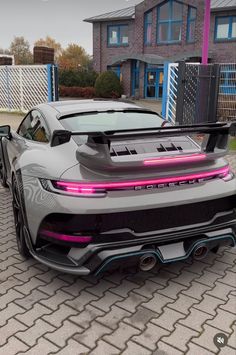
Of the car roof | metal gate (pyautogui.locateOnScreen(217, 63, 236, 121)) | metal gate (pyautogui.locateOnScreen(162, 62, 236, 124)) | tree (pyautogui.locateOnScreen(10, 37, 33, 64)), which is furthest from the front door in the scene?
tree (pyautogui.locateOnScreen(10, 37, 33, 64))

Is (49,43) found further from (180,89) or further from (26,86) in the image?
(180,89)

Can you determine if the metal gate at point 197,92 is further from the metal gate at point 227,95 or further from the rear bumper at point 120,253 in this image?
the rear bumper at point 120,253

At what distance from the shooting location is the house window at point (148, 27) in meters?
27.1

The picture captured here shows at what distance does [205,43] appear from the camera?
9250 mm

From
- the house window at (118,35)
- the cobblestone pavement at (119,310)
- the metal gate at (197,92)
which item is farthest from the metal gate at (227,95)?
the house window at (118,35)

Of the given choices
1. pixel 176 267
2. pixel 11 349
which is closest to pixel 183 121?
pixel 176 267

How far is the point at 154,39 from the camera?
27.2 meters

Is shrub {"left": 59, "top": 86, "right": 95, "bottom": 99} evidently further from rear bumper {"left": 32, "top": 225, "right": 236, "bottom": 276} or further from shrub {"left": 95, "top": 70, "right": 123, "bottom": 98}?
rear bumper {"left": 32, "top": 225, "right": 236, "bottom": 276}

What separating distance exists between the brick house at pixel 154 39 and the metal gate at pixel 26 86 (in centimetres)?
1112

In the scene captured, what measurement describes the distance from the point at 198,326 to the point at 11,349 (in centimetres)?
126

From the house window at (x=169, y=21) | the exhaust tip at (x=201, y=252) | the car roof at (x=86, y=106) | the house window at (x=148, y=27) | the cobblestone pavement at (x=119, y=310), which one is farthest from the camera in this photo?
the house window at (x=148, y=27)

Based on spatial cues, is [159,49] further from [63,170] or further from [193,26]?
[63,170]

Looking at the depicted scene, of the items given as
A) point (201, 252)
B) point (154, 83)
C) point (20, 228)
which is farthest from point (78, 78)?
point (201, 252)

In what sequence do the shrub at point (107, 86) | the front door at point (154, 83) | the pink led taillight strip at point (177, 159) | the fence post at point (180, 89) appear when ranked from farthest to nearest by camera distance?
the front door at point (154, 83)
the shrub at point (107, 86)
the fence post at point (180, 89)
the pink led taillight strip at point (177, 159)
